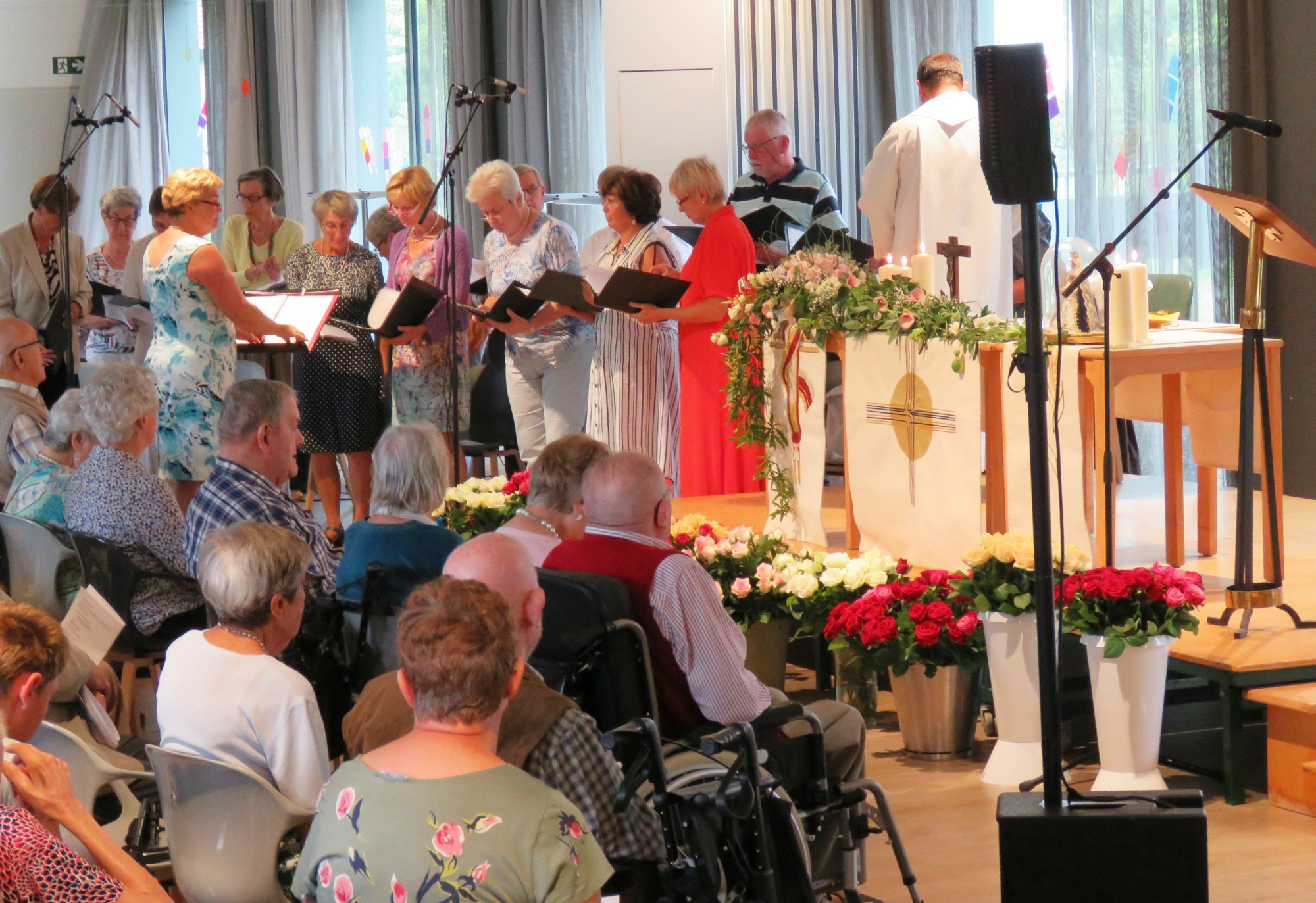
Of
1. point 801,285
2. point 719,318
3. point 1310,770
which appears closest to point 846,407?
point 801,285

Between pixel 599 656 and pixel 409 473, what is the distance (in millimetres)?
990

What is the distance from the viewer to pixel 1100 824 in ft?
7.79

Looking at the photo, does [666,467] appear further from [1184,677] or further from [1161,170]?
[1161,170]

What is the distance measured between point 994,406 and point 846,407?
0.56m

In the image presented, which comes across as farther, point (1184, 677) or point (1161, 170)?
point (1161, 170)

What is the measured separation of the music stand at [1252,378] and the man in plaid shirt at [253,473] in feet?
7.27

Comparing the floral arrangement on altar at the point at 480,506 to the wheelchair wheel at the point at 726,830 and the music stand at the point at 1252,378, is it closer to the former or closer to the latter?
the music stand at the point at 1252,378

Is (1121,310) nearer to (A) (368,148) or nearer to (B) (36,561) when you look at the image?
(B) (36,561)

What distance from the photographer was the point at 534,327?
6203 millimetres

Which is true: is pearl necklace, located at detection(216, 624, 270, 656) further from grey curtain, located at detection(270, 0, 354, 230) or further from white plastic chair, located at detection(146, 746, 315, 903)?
grey curtain, located at detection(270, 0, 354, 230)

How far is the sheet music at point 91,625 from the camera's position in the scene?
119 inches

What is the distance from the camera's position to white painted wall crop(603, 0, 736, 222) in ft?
25.1

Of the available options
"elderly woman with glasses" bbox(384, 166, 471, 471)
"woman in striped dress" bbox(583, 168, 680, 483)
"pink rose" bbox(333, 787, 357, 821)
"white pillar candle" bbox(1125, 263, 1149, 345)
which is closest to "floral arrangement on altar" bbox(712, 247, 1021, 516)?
"white pillar candle" bbox(1125, 263, 1149, 345)

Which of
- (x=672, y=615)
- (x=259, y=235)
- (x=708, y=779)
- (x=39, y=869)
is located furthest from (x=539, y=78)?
(x=39, y=869)
